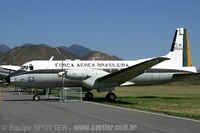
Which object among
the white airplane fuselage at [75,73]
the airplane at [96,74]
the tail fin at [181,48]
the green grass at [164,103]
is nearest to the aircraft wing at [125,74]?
the airplane at [96,74]

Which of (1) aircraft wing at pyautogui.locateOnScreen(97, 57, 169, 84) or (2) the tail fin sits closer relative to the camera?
(1) aircraft wing at pyautogui.locateOnScreen(97, 57, 169, 84)

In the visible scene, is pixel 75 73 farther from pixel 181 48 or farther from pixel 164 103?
pixel 181 48

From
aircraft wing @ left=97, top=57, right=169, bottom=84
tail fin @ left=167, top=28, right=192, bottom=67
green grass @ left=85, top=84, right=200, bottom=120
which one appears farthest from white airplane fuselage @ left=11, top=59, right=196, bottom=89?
green grass @ left=85, top=84, right=200, bottom=120

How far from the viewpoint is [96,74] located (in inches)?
925

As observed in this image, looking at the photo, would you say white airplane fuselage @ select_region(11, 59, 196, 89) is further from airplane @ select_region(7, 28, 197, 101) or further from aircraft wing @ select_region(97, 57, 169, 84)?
aircraft wing @ select_region(97, 57, 169, 84)

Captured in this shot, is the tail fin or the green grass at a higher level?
the tail fin

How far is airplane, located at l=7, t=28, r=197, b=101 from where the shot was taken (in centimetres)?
2272

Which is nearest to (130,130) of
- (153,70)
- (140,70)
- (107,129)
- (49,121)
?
(107,129)

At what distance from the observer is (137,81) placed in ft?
83.3

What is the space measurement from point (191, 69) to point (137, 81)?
534 cm

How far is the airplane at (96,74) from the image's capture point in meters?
22.7

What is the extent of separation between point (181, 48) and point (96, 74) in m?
9.07

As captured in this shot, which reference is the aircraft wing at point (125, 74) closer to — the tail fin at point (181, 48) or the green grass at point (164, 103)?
the green grass at point (164, 103)

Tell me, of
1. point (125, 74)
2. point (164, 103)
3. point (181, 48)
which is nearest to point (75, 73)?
point (125, 74)
